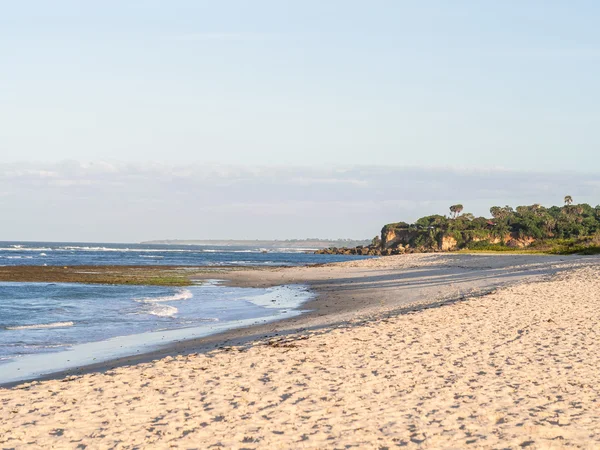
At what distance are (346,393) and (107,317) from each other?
17.2 meters

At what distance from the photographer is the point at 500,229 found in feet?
427

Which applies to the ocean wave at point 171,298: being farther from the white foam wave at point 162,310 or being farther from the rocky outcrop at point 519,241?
the rocky outcrop at point 519,241

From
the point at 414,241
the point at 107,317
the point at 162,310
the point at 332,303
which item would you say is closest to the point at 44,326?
the point at 107,317

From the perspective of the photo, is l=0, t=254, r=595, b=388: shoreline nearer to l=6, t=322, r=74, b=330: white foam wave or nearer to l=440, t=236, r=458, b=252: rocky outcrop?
l=6, t=322, r=74, b=330: white foam wave

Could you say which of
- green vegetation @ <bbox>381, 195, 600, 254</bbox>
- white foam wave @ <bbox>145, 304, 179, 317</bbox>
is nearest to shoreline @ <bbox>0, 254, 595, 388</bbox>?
white foam wave @ <bbox>145, 304, 179, 317</bbox>

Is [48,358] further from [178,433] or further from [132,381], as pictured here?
[178,433]

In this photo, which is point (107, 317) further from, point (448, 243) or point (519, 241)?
point (448, 243)

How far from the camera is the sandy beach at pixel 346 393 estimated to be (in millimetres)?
7875

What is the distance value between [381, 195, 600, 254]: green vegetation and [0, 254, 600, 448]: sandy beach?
313 feet

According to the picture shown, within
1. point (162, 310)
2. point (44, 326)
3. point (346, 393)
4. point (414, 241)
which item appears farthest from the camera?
point (414, 241)

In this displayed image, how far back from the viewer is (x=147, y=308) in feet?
93.1

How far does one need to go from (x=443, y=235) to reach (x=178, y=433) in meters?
130

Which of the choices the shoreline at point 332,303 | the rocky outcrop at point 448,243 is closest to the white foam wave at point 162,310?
the shoreline at point 332,303

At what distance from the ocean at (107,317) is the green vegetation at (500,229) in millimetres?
78169
